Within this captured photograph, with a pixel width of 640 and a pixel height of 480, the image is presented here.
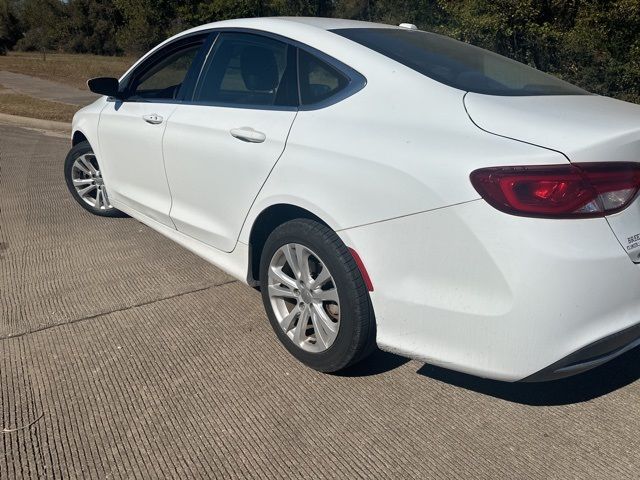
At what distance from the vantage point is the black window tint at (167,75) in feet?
13.1

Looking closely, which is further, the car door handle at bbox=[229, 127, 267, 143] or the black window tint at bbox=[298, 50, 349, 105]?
the car door handle at bbox=[229, 127, 267, 143]

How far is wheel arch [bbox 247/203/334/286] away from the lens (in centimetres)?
289

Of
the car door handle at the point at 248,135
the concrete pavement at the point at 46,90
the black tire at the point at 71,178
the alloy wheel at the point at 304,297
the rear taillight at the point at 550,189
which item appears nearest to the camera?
the rear taillight at the point at 550,189

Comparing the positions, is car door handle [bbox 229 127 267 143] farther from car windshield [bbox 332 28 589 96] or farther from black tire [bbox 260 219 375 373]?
car windshield [bbox 332 28 589 96]

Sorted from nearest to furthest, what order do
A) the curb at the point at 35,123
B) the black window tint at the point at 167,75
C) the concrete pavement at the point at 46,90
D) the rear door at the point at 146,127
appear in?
the rear door at the point at 146,127, the black window tint at the point at 167,75, the curb at the point at 35,123, the concrete pavement at the point at 46,90

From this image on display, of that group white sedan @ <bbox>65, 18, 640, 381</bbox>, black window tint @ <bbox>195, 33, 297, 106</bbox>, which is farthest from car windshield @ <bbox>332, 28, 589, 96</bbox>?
black window tint @ <bbox>195, 33, 297, 106</bbox>

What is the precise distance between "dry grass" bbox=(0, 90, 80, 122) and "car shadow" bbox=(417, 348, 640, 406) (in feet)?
30.2

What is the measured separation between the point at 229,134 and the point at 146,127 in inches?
40.0

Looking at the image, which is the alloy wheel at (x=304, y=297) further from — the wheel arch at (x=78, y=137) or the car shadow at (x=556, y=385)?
the wheel arch at (x=78, y=137)

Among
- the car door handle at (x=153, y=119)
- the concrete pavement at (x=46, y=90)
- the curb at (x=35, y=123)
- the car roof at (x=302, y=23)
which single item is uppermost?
the car roof at (x=302, y=23)

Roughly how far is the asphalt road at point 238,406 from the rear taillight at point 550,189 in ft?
3.31

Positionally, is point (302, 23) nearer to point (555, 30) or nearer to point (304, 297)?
point (304, 297)

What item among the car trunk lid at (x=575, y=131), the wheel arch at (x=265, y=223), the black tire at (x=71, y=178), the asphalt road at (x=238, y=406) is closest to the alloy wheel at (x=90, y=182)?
the black tire at (x=71, y=178)

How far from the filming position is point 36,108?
11.6m
